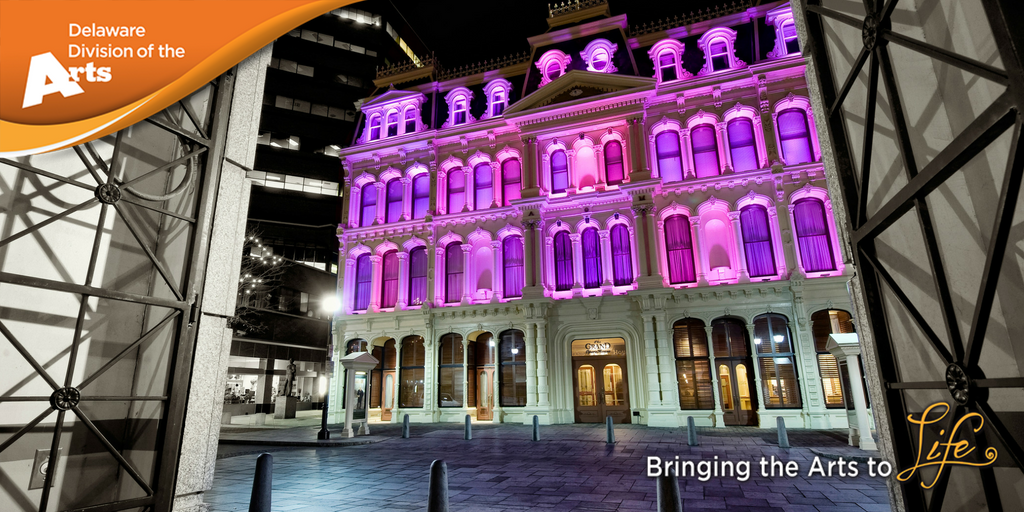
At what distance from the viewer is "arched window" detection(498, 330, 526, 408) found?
2173cm

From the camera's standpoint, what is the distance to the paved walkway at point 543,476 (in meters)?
7.36

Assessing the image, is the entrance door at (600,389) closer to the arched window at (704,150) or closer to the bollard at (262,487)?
the arched window at (704,150)

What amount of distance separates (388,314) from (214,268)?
18.3 meters

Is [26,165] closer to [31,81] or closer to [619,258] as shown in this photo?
[31,81]

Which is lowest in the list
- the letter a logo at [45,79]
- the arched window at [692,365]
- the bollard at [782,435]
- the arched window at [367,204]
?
the bollard at [782,435]

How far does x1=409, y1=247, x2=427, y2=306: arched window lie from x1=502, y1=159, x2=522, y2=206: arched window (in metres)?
4.91

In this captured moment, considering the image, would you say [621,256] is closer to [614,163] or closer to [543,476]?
[614,163]

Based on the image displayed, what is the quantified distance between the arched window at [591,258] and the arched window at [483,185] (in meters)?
5.25

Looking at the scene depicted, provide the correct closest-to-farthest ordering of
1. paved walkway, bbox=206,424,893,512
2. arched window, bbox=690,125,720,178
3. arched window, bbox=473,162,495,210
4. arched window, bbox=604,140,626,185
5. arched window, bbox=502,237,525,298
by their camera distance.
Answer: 1. paved walkway, bbox=206,424,893,512
2. arched window, bbox=690,125,720,178
3. arched window, bbox=604,140,626,185
4. arched window, bbox=502,237,525,298
5. arched window, bbox=473,162,495,210

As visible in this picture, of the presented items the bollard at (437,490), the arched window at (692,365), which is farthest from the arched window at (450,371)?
the bollard at (437,490)

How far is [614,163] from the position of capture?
2233 cm

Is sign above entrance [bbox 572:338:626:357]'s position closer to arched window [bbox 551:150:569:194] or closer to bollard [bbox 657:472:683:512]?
arched window [bbox 551:150:569:194]

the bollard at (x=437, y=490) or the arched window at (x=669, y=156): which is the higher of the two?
the arched window at (x=669, y=156)

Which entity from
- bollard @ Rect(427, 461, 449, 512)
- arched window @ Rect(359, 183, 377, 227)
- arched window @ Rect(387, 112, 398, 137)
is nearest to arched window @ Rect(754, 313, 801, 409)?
bollard @ Rect(427, 461, 449, 512)
